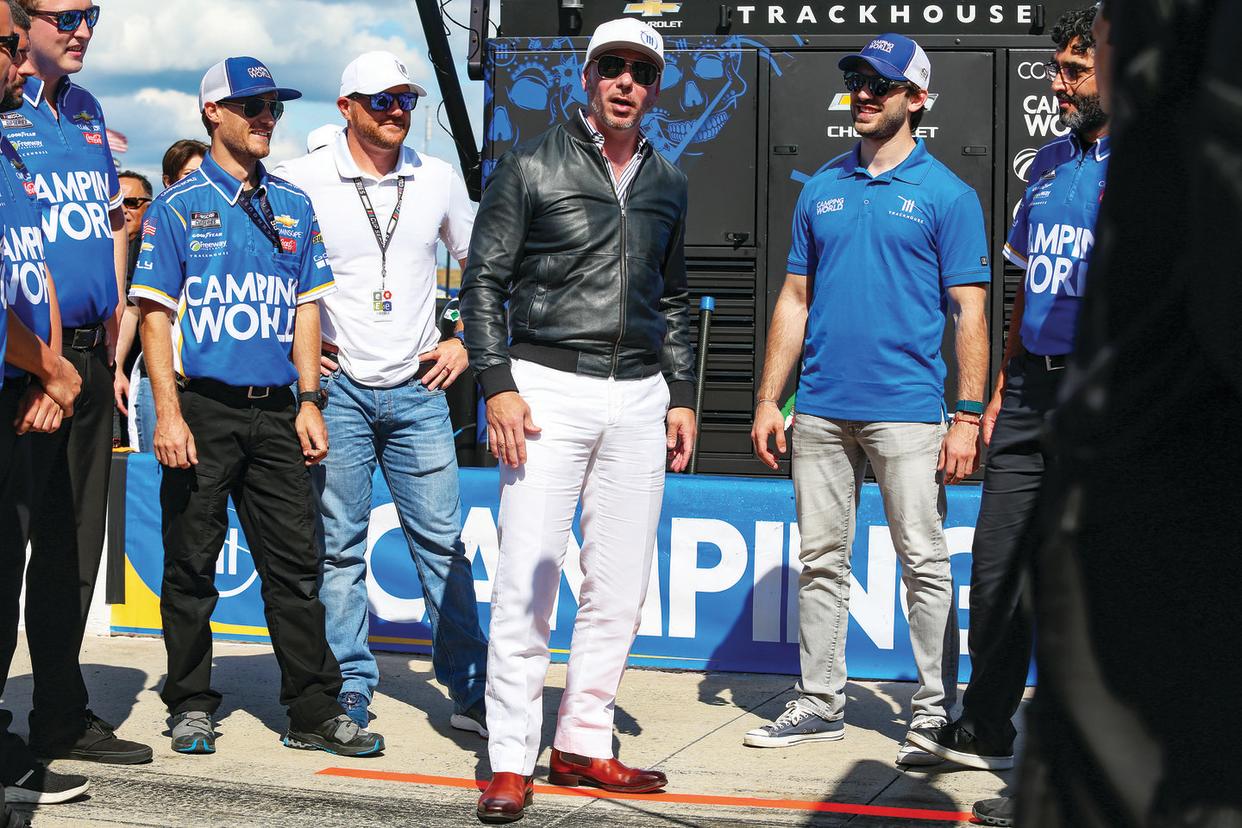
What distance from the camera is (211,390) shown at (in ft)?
14.6

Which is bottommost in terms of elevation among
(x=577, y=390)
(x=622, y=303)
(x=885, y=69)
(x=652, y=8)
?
(x=577, y=390)

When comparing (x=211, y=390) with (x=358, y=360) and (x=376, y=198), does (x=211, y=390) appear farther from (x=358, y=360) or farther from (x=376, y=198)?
(x=376, y=198)

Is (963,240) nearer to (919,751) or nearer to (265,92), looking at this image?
(919,751)

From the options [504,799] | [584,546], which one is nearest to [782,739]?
[584,546]

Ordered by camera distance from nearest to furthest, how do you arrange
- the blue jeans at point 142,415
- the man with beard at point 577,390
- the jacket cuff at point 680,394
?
the man with beard at point 577,390 < the jacket cuff at point 680,394 < the blue jeans at point 142,415

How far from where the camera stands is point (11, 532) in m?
3.78

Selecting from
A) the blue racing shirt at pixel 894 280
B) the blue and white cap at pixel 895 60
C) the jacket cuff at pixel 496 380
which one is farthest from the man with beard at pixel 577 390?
the blue and white cap at pixel 895 60

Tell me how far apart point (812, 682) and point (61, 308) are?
2.73m

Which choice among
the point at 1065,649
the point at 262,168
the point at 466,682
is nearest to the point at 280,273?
the point at 262,168

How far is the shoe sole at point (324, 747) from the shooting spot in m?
4.46

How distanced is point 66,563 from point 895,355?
2.72m

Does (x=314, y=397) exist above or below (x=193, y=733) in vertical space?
above

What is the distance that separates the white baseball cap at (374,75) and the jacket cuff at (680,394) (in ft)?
4.73

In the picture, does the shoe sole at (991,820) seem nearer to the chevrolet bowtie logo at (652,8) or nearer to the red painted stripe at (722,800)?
the red painted stripe at (722,800)
